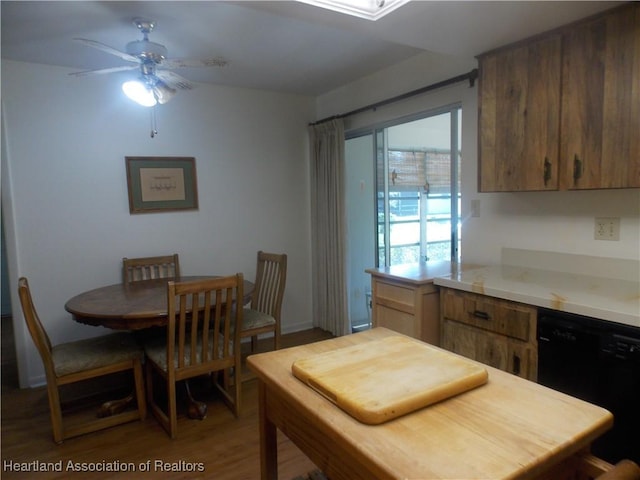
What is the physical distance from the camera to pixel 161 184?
3.47 metres

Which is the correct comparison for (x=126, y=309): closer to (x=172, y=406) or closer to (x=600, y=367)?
(x=172, y=406)

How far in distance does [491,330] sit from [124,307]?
2091mm

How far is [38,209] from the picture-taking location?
3.03 meters

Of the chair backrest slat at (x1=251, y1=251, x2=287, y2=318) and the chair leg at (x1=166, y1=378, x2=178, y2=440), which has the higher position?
the chair backrest slat at (x1=251, y1=251, x2=287, y2=318)

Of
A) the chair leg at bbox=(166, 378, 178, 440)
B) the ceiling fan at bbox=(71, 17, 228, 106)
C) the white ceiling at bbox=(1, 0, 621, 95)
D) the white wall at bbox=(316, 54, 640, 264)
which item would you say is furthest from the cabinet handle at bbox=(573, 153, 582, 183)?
the chair leg at bbox=(166, 378, 178, 440)

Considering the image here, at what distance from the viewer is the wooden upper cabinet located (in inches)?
66.1

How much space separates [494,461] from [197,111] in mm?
3585

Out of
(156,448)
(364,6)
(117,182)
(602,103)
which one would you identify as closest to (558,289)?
(602,103)

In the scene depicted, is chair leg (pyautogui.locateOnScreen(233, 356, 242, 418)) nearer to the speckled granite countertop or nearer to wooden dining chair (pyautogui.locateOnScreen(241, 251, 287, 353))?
wooden dining chair (pyautogui.locateOnScreen(241, 251, 287, 353))

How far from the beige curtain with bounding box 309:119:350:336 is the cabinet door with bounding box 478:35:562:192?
166 cm

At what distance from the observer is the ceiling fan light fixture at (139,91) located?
2387 millimetres

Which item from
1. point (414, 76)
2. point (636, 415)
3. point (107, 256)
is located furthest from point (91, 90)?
point (636, 415)

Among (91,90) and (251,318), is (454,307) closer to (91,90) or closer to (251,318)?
(251,318)

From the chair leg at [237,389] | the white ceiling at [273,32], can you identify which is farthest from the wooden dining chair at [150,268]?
the white ceiling at [273,32]
